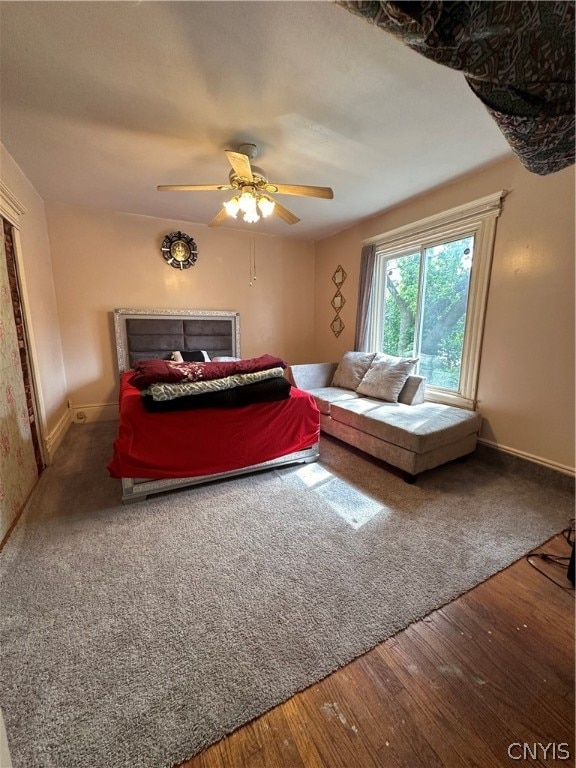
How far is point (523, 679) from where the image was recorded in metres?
1.09

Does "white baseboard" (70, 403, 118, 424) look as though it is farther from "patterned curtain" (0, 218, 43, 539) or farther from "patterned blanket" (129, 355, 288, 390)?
"patterned blanket" (129, 355, 288, 390)

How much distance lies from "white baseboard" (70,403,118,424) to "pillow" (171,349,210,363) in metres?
1.07

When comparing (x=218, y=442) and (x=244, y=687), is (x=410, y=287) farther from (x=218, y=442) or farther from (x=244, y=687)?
(x=244, y=687)

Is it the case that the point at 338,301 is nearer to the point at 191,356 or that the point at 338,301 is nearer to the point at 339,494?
the point at 191,356

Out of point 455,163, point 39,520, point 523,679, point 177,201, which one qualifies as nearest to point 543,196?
point 455,163

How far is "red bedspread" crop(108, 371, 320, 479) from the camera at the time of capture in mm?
2051

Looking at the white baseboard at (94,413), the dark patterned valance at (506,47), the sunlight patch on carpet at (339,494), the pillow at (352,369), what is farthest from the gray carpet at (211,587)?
the dark patterned valance at (506,47)

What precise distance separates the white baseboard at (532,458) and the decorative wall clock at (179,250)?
13.0 feet

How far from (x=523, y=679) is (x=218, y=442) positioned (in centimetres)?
192

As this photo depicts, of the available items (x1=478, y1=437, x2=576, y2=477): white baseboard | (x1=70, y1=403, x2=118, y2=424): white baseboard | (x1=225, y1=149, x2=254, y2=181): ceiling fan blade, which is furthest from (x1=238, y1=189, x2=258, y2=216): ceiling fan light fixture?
(x1=70, y1=403, x2=118, y2=424): white baseboard

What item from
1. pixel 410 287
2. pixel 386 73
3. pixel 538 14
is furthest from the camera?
pixel 410 287

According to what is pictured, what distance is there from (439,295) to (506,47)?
2.78 m

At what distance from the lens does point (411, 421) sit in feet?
8.35

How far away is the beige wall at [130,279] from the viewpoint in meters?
3.55
